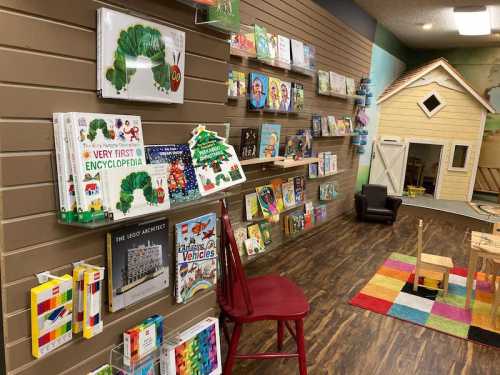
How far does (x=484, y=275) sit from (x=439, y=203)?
3.67 meters

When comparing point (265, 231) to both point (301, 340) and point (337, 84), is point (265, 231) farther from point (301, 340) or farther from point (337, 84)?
point (337, 84)

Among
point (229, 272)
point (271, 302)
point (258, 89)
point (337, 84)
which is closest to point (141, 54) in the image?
point (229, 272)

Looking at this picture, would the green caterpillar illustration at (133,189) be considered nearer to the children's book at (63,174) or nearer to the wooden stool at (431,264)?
the children's book at (63,174)

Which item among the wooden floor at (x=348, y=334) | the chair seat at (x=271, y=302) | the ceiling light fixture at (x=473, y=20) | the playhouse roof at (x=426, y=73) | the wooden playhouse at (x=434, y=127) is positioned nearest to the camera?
the chair seat at (x=271, y=302)

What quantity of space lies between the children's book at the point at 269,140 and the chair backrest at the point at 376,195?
2958mm

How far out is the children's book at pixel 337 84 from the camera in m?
5.24

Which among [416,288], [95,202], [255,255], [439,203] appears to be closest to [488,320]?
[416,288]

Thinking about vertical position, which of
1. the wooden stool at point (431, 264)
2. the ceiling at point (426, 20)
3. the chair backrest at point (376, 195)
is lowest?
the wooden stool at point (431, 264)

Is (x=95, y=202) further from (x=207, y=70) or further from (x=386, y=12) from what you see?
(x=386, y=12)

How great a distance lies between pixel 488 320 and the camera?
3.30 meters

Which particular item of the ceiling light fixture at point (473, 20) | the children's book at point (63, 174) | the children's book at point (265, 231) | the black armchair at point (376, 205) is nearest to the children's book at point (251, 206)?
the children's book at point (265, 231)

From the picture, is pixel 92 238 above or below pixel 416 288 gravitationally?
above

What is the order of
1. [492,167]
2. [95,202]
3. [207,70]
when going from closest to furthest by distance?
[95,202] < [207,70] < [492,167]

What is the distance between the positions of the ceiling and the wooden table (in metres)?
3.88
